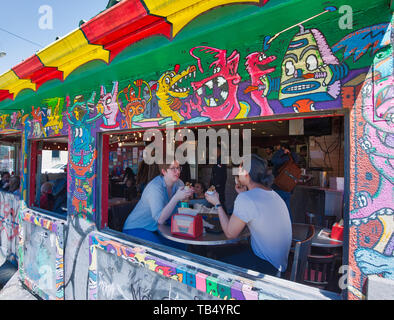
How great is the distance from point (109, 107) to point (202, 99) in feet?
4.04

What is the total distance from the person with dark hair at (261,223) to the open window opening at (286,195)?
9cm

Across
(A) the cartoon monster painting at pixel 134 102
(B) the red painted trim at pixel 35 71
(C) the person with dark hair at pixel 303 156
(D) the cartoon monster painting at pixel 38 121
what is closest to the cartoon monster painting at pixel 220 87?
(A) the cartoon monster painting at pixel 134 102

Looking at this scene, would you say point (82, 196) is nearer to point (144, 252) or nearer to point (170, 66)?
point (144, 252)

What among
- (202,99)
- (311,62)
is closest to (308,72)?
(311,62)

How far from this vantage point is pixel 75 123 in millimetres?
3043

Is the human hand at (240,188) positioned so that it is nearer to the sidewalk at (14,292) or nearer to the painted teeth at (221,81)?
the painted teeth at (221,81)

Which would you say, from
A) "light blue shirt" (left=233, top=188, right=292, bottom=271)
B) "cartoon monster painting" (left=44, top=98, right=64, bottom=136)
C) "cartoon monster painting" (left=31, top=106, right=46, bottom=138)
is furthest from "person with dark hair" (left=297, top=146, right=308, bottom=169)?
"cartoon monster painting" (left=31, top=106, right=46, bottom=138)

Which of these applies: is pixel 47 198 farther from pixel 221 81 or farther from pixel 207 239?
pixel 221 81

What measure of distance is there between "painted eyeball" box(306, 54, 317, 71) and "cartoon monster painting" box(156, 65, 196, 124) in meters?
0.88

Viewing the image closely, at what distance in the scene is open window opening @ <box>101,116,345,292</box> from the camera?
2402 millimetres

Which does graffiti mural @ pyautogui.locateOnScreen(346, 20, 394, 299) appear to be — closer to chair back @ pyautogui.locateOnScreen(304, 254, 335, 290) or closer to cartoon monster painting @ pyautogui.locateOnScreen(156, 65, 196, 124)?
chair back @ pyautogui.locateOnScreen(304, 254, 335, 290)

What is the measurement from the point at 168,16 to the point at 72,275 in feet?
10.6

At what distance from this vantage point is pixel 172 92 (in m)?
2.12
